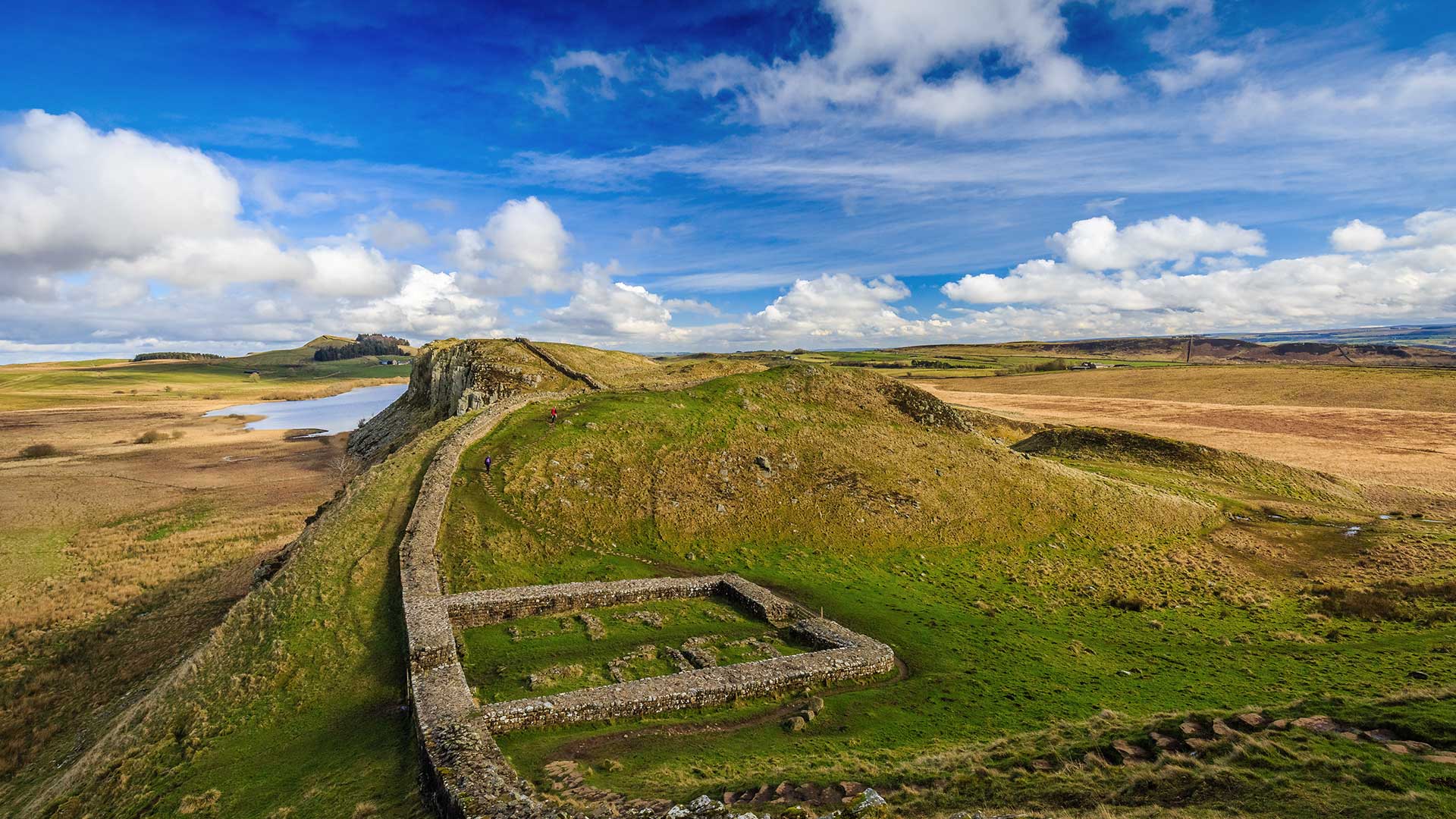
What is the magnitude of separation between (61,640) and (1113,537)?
55.8 m

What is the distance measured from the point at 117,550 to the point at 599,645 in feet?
140

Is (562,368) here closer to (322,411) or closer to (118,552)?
(118,552)

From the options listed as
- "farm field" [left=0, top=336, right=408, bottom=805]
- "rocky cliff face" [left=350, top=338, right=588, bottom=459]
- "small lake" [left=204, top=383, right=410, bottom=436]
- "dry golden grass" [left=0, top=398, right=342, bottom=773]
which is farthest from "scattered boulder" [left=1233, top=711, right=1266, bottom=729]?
"small lake" [left=204, top=383, right=410, bottom=436]

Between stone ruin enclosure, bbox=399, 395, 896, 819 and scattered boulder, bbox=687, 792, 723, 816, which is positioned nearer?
scattered boulder, bbox=687, 792, 723, 816

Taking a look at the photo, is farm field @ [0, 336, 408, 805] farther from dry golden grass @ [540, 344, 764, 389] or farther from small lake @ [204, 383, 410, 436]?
dry golden grass @ [540, 344, 764, 389]

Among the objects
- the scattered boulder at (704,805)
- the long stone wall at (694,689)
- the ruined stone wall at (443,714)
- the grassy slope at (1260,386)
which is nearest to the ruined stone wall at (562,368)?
the ruined stone wall at (443,714)

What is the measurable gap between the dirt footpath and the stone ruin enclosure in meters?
61.5

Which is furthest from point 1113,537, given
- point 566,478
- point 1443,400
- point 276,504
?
point 1443,400

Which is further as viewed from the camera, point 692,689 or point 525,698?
point 692,689

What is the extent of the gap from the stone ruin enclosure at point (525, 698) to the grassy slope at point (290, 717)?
3.46 ft

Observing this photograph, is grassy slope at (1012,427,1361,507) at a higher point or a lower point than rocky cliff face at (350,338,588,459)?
lower

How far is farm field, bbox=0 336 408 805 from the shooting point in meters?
24.0

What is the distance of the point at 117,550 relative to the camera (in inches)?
1613

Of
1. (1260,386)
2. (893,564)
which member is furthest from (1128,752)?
(1260,386)
